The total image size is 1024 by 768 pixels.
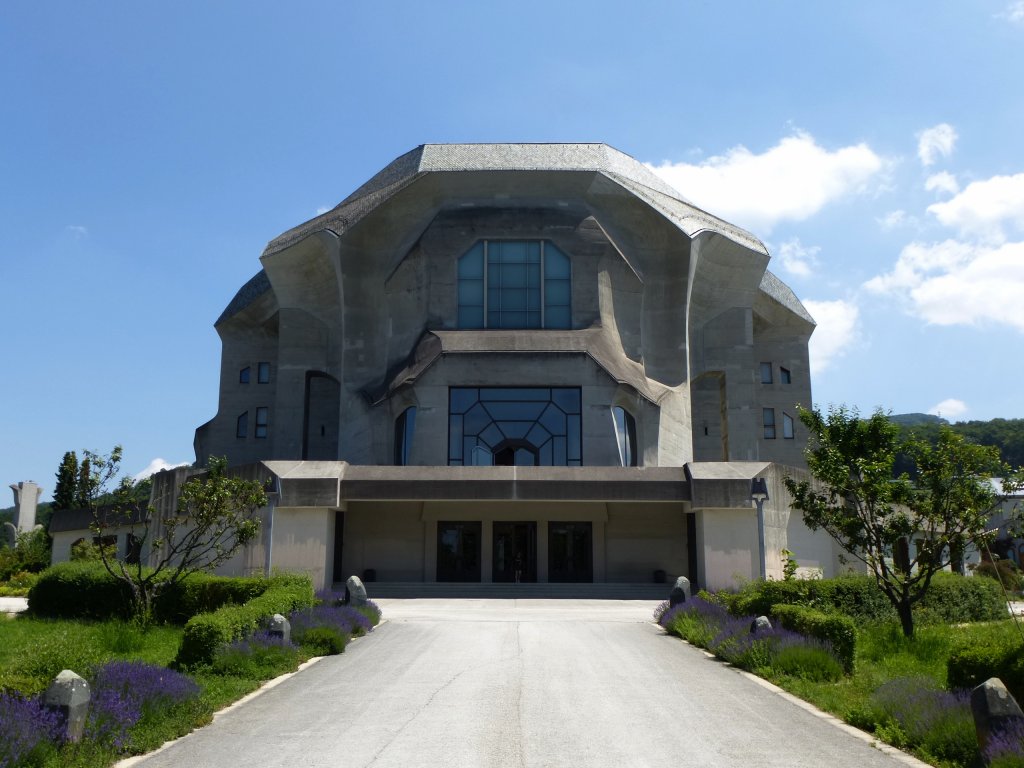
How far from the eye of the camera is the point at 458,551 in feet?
112

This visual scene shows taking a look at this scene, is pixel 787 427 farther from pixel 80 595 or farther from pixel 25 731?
pixel 25 731

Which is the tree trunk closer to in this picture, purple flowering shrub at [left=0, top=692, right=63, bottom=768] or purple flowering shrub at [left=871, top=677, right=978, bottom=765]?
purple flowering shrub at [left=871, top=677, right=978, bottom=765]

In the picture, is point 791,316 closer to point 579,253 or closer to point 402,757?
point 579,253

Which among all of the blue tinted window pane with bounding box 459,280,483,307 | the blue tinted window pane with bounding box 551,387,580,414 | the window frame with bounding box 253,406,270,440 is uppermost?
the blue tinted window pane with bounding box 459,280,483,307

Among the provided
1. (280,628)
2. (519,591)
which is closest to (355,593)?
(280,628)

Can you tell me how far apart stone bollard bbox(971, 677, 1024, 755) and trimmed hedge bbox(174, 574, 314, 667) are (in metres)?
9.68

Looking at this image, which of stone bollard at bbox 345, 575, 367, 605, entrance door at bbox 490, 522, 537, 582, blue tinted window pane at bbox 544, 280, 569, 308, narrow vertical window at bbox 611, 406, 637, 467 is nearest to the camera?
stone bollard at bbox 345, 575, 367, 605

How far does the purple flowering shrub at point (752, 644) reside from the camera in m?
12.7

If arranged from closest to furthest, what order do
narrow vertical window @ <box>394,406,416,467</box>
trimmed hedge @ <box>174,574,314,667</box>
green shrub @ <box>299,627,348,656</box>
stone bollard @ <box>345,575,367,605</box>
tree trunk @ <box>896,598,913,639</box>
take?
trimmed hedge @ <box>174,574,314,667</box>
green shrub @ <box>299,627,348,656</box>
tree trunk @ <box>896,598,913,639</box>
stone bollard @ <box>345,575,367,605</box>
narrow vertical window @ <box>394,406,416,467</box>

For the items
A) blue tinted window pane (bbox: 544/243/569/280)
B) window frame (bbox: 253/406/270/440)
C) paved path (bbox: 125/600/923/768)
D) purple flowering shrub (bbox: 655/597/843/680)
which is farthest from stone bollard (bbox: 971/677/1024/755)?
window frame (bbox: 253/406/270/440)

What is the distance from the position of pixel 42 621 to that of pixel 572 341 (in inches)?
888

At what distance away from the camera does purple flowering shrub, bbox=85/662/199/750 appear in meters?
8.50

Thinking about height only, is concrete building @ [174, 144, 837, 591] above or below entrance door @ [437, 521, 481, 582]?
above

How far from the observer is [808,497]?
59.6 ft
